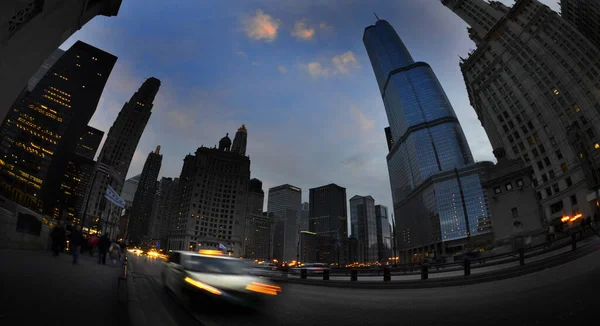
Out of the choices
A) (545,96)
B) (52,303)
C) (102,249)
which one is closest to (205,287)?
(52,303)

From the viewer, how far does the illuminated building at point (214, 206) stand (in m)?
125

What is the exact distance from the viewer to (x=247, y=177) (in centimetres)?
14300

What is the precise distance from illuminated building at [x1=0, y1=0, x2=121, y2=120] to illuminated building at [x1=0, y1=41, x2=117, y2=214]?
9907cm

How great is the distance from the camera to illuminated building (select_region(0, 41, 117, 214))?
98.9 metres

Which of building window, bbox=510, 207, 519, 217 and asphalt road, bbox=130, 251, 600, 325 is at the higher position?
building window, bbox=510, 207, 519, 217

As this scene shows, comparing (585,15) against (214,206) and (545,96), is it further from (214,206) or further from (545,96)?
(214,206)

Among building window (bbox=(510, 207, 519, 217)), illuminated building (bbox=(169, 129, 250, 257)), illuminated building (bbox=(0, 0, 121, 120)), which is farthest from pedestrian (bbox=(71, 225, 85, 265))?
illuminated building (bbox=(169, 129, 250, 257))

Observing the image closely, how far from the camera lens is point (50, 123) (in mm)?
110250

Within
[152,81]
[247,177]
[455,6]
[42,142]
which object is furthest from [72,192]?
A: [455,6]

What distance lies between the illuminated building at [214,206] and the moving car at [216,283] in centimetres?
12173

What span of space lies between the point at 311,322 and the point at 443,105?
211 metres

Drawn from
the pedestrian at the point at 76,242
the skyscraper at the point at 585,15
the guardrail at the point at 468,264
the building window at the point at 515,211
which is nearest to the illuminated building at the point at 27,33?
the pedestrian at the point at 76,242

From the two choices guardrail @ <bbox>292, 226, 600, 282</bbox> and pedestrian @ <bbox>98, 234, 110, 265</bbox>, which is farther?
pedestrian @ <bbox>98, 234, 110, 265</bbox>

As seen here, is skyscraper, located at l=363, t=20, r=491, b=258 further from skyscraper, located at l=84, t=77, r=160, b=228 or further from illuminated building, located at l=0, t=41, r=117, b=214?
illuminated building, located at l=0, t=41, r=117, b=214
